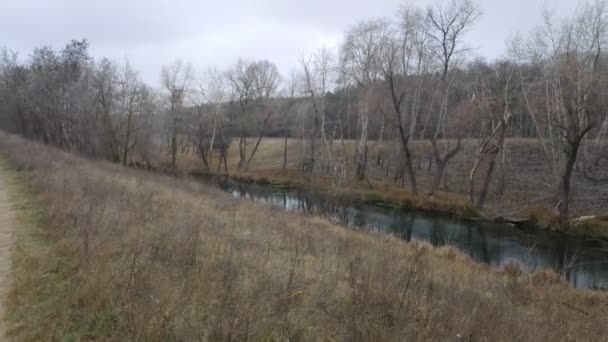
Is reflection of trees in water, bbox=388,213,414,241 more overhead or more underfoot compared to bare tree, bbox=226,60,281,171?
more underfoot

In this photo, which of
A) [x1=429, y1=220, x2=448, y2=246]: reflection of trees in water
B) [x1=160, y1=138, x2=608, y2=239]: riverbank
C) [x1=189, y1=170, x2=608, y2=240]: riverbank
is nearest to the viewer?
[x1=429, y1=220, x2=448, y2=246]: reflection of trees in water

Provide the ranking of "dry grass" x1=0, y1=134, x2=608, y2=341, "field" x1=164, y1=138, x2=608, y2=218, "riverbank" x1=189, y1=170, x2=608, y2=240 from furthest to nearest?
"field" x1=164, y1=138, x2=608, y2=218
"riverbank" x1=189, y1=170, x2=608, y2=240
"dry grass" x1=0, y1=134, x2=608, y2=341

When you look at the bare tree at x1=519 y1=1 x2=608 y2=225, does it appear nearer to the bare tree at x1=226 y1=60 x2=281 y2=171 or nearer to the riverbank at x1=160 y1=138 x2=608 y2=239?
the riverbank at x1=160 y1=138 x2=608 y2=239

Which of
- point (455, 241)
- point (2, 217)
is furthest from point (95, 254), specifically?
point (455, 241)

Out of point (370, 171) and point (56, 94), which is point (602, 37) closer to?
point (370, 171)

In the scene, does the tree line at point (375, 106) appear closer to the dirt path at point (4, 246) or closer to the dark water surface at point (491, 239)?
the dark water surface at point (491, 239)

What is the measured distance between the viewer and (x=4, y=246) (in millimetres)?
6211

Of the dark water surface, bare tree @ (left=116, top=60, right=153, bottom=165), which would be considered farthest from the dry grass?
bare tree @ (left=116, top=60, right=153, bottom=165)

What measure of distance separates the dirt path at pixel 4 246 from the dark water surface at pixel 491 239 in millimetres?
11599

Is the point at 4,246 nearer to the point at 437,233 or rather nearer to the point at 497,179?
the point at 437,233

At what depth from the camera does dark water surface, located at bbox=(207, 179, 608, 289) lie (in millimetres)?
13773

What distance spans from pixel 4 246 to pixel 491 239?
1864 cm

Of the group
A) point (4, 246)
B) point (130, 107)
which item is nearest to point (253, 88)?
point (130, 107)

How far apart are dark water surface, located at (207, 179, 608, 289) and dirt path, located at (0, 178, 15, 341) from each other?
1160 centimetres
